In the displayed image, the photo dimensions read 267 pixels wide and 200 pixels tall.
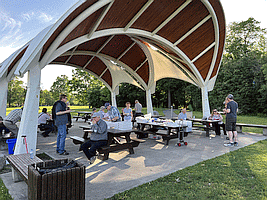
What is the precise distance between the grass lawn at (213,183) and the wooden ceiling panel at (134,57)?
1125 cm

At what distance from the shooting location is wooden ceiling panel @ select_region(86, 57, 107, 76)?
→ 16.6 m

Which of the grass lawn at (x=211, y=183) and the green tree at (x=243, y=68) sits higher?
the green tree at (x=243, y=68)

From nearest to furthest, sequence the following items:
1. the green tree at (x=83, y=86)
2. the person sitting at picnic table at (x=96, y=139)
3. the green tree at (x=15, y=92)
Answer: the person sitting at picnic table at (x=96, y=139) → the green tree at (x=83, y=86) → the green tree at (x=15, y=92)

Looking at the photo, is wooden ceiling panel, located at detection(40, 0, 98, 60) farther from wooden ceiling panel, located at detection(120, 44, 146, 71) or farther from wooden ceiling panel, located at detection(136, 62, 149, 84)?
wooden ceiling panel, located at detection(136, 62, 149, 84)

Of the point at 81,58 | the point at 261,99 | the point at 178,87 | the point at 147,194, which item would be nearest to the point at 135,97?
the point at 178,87

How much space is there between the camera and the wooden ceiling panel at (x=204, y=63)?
44.0 ft

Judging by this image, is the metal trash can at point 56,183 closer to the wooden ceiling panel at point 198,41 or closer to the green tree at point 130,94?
the wooden ceiling panel at point 198,41

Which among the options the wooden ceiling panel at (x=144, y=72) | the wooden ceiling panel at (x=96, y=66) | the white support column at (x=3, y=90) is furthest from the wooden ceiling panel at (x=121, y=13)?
the wooden ceiling panel at (x=96, y=66)

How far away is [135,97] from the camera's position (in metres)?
42.4

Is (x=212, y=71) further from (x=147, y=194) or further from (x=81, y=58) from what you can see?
(x=147, y=194)

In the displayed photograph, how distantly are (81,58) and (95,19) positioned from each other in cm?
883

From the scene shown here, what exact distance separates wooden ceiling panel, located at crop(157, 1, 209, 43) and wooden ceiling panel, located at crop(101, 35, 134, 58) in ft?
10.5

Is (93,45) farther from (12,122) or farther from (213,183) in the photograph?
(213,183)

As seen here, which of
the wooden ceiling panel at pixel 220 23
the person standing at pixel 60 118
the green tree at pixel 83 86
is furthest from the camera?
the green tree at pixel 83 86
